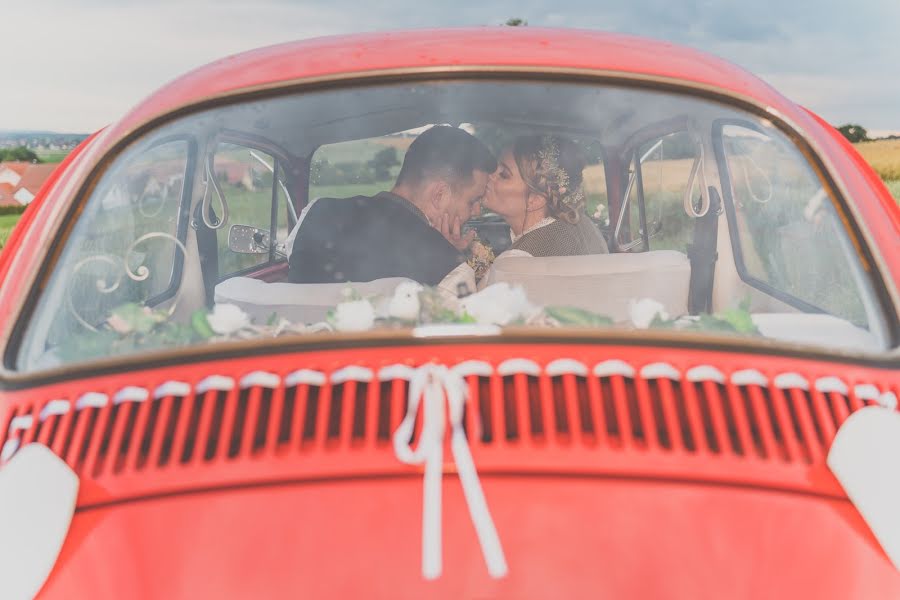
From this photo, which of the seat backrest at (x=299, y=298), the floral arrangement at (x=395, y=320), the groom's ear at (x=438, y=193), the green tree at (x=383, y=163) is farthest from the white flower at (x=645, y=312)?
the green tree at (x=383, y=163)

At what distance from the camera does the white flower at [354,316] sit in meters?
1.90

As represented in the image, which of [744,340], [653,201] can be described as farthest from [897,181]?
[744,340]

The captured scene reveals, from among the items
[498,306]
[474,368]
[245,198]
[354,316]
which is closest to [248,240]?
[245,198]

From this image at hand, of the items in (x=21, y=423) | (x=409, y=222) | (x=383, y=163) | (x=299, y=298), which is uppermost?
(x=383, y=163)

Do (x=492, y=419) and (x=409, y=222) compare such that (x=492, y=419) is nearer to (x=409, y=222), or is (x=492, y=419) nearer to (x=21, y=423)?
(x=21, y=423)

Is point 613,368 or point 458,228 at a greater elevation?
point 458,228

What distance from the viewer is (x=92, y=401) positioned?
5.95ft

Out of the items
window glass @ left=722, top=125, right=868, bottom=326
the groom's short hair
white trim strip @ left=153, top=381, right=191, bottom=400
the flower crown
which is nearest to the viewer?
white trim strip @ left=153, top=381, right=191, bottom=400

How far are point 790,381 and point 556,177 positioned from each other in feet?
6.31

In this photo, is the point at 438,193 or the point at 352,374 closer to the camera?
the point at 352,374

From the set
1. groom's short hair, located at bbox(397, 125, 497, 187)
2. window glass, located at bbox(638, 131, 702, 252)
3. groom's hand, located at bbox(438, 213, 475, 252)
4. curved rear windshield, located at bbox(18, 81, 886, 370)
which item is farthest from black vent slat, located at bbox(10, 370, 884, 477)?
groom's hand, located at bbox(438, 213, 475, 252)

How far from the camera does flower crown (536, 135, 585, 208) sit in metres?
3.37

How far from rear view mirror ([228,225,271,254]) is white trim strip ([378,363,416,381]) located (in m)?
2.55

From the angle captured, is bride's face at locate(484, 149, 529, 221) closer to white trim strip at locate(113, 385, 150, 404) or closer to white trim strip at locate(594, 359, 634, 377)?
white trim strip at locate(594, 359, 634, 377)
